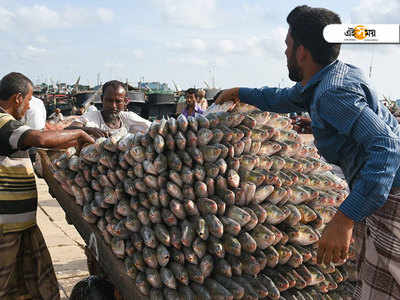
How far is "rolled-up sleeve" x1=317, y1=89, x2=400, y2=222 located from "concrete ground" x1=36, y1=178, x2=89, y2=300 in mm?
2790

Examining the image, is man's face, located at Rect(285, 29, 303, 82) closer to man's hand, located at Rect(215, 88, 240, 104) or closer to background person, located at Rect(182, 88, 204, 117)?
man's hand, located at Rect(215, 88, 240, 104)

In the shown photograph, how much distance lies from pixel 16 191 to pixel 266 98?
1520 millimetres

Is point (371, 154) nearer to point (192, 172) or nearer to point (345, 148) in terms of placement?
point (345, 148)

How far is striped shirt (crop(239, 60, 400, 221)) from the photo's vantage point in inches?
59.8

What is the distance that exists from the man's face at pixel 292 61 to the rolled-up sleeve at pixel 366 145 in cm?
25

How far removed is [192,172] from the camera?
2.00m

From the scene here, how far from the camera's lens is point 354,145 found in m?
1.68

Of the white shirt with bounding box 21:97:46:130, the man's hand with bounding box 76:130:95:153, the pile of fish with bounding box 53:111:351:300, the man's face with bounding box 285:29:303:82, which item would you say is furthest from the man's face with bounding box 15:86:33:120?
the white shirt with bounding box 21:97:46:130

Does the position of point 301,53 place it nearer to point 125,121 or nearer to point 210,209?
point 210,209

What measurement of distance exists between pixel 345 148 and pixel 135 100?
1379 cm

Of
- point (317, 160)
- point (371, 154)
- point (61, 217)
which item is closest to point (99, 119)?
point (317, 160)

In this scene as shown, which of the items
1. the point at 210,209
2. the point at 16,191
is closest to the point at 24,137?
the point at 16,191

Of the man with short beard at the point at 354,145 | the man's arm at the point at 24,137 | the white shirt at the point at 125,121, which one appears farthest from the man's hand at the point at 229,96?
the white shirt at the point at 125,121

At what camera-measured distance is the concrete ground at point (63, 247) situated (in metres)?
3.92
